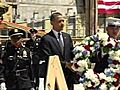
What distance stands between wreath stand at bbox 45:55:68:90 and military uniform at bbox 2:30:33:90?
158cm

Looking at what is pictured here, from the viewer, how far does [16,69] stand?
7996mm

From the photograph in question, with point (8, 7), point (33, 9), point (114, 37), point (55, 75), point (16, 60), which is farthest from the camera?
point (33, 9)

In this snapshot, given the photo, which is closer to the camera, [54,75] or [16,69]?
[54,75]

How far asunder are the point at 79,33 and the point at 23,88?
20644 millimetres

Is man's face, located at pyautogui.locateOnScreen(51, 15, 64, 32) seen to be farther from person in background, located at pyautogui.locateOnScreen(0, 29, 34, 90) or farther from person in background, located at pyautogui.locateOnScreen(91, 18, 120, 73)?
person in background, located at pyautogui.locateOnScreen(0, 29, 34, 90)

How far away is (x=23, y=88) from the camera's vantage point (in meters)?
8.07

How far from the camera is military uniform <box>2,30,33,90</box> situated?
8000 millimetres

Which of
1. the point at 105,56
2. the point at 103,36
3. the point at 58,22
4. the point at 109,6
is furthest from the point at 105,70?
the point at 109,6

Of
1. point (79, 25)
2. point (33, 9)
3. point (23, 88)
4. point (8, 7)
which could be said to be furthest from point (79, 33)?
point (23, 88)

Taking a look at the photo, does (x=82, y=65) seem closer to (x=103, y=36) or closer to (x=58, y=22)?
(x=103, y=36)

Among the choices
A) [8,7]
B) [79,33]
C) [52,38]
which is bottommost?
[79,33]

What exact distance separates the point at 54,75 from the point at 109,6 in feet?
62.9

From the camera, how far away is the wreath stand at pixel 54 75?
6.46 m

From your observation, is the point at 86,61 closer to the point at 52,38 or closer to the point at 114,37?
the point at 114,37
